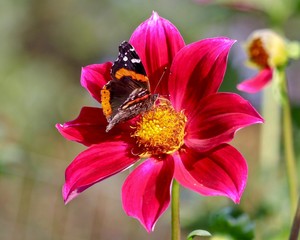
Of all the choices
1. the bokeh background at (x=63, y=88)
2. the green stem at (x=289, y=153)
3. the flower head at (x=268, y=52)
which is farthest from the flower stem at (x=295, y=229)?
the bokeh background at (x=63, y=88)

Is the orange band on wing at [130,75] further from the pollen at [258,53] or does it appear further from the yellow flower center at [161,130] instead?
the pollen at [258,53]

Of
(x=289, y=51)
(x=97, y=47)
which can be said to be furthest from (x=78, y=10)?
(x=289, y=51)

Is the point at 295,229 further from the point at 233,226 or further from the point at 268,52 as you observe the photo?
the point at 268,52

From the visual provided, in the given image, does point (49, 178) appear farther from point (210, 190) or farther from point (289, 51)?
point (210, 190)

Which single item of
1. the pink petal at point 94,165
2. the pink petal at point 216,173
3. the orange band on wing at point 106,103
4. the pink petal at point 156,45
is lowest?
the pink petal at point 94,165

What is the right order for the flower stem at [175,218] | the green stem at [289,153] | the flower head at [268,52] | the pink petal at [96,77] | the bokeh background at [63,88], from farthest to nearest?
1. the bokeh background at [63,88]
2. the flower head at [268,52]
3. the green stem at [289,153]
4. the pink petal at [96,77]
5. the flower stem at [175,218]

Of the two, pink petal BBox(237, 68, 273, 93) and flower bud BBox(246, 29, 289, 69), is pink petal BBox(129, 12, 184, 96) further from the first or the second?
flower bud BBox(246, 29, 289, 69)

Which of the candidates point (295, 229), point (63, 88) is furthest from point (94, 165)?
point (63, 88)

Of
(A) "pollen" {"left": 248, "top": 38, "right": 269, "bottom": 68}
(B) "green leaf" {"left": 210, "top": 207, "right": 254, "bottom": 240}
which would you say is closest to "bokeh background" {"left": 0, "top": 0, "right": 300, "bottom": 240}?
(A) "pollen" {"left": 248, "top": 38, "right": 269, "bottom": 68}
